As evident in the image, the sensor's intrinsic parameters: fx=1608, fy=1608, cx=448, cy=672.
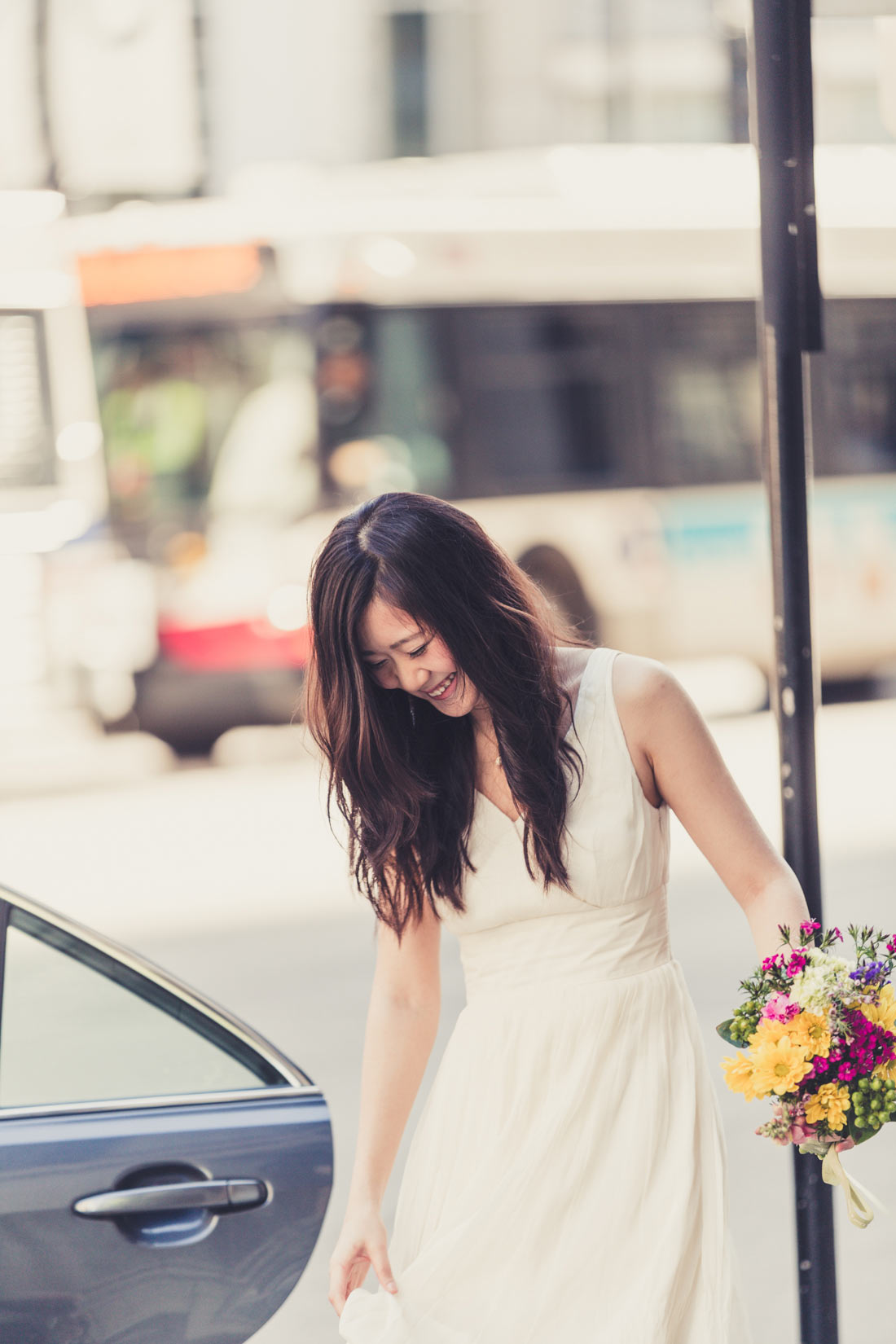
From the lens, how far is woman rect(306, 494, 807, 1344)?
5.93 feet

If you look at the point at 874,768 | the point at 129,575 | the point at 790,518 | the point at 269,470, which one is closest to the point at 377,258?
the point at 269,470

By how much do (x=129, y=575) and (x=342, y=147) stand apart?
22.2 ft

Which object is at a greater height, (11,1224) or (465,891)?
(465,891)

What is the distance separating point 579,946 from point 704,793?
0.23m

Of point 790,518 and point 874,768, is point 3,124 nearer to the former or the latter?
point 874,768

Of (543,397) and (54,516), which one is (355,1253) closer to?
(54,516)

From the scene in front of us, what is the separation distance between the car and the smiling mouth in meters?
0.53

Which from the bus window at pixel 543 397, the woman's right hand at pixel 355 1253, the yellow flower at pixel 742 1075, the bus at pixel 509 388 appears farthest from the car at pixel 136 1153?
the bus window at pixel 543 397

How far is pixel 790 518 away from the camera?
85.7 inches

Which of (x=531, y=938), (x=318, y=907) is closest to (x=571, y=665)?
(x=531, y=938)

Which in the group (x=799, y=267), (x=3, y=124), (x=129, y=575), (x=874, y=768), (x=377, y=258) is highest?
(x=3, y=124)

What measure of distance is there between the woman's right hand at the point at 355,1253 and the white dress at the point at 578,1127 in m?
0.04

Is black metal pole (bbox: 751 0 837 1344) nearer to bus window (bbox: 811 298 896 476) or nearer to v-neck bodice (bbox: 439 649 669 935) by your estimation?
v-neck bodice (bbox: 439 649 669 935)

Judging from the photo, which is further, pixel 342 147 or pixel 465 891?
pixel 342 147
